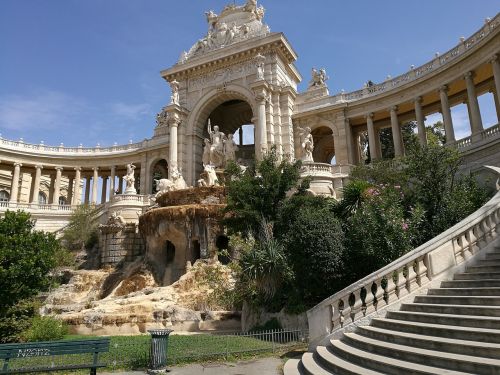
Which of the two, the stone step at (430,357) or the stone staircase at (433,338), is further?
the stone staircase at (433,338)

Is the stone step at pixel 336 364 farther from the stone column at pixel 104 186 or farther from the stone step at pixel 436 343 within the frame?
the stone column at pixel 104 186

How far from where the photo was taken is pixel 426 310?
774 centimetres

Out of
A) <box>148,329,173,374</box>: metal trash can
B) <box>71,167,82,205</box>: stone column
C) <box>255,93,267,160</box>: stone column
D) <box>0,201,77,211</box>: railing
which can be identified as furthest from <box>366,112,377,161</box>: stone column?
<box>71,167,82,205</box>: stone column

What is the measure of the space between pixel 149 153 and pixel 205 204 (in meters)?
22.7

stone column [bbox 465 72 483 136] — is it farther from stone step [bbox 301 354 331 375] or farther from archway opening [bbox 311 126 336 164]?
stone step [bbox 301 354 331 375]

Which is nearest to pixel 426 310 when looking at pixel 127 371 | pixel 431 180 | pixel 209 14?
pixel 127 371

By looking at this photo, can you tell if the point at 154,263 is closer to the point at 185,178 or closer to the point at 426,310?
the point at 185,178

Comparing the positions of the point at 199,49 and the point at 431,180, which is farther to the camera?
the point at 199,49

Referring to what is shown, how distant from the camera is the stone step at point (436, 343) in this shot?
18.0 feet

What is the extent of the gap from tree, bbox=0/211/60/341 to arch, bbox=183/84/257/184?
2229 cm

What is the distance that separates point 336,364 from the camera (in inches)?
280

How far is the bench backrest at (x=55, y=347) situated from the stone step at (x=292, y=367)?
3738 mm

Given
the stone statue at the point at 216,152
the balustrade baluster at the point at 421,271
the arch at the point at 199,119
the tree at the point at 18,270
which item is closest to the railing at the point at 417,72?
the arch at the point at 199,119

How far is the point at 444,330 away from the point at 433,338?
0.27 meters
